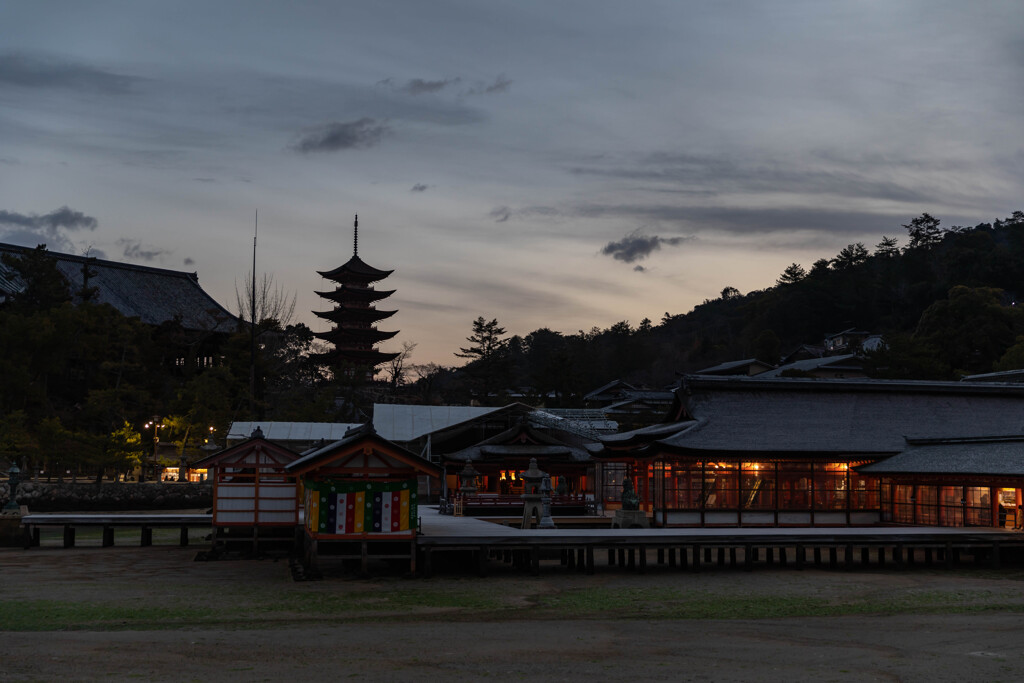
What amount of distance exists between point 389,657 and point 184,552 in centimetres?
1779

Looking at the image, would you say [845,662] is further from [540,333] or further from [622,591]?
[540,333]

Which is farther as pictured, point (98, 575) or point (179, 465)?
point (179, 465)

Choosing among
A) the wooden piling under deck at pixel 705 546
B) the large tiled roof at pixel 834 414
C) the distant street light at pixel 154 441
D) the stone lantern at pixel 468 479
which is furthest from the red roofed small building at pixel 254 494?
the distant street light at pixel 154 441

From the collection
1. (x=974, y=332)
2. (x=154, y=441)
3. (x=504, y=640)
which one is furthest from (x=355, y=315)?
(x=504, y=640)

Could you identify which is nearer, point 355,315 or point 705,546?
point 705,546

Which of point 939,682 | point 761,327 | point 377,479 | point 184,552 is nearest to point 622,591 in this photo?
point 377,479

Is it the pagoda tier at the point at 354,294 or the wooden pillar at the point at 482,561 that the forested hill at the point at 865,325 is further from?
the wooden pillar at the point at 482,561

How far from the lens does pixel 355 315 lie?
9006cm

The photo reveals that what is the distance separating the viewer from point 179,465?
56625 millimetres

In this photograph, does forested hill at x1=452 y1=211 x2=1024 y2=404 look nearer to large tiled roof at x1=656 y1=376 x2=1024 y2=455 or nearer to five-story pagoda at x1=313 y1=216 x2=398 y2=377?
five-story pagoda at x1=313 y1=216 x2=398 y2=377

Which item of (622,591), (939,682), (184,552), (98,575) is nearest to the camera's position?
(939,682)

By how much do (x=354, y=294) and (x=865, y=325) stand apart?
5458cm

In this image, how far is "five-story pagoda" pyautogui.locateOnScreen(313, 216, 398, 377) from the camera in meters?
89.2

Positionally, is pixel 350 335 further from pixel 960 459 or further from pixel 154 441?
pixel 960 459
